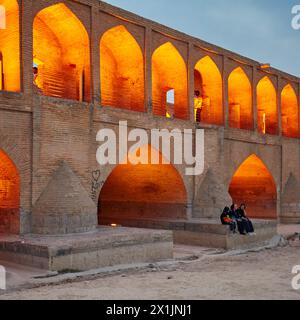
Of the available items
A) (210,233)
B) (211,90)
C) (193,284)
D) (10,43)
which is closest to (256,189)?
(211,90)

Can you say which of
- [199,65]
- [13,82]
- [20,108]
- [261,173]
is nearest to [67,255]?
[20,108]

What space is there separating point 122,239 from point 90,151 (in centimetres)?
259

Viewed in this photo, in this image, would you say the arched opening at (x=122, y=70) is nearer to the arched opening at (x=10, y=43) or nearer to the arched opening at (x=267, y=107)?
the arched opening at (x=10, y=43)

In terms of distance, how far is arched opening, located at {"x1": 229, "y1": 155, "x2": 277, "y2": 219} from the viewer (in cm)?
1888

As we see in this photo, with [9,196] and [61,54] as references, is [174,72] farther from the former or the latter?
[9,196]

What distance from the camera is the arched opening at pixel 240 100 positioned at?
59.3 ft

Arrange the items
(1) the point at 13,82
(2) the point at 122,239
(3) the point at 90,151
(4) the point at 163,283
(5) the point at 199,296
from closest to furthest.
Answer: (5) the point at 199,296, (4) the point at 163,283, (2) the point at 122,239, (1) the point at 13,82, (3) the point at 90,151

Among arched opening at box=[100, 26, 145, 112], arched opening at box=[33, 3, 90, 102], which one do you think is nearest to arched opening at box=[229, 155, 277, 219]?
arched opening at box=[100, 26, 145, 112]

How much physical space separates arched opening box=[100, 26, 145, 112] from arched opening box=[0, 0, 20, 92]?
10.5ft

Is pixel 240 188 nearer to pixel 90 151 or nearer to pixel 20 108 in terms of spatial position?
pixel 90 151

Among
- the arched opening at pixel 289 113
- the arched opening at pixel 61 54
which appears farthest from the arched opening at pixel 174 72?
the arched opening at pixel 289 113

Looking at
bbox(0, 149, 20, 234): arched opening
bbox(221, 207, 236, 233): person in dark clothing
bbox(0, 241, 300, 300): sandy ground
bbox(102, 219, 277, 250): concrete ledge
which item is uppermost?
bbox(0, 149, 20, 234): arched opening

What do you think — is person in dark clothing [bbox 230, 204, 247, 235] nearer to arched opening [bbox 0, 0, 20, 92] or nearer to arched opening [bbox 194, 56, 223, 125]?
arched opening [bbox 194, 56, 223, 125]

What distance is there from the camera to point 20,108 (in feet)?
33.8
